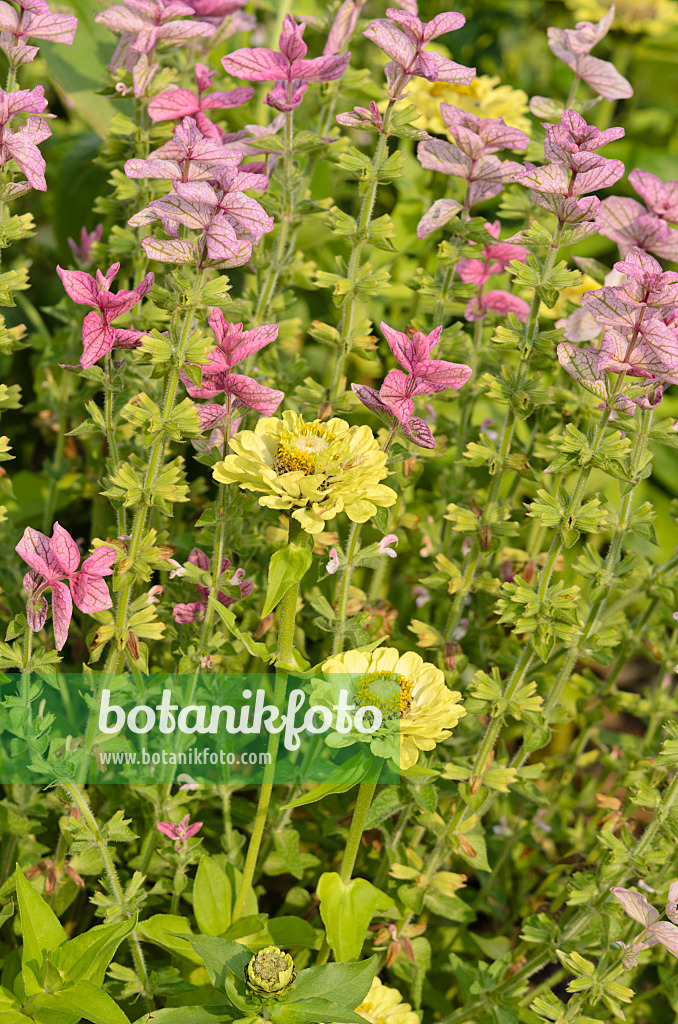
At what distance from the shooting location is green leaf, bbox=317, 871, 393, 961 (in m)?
0.95

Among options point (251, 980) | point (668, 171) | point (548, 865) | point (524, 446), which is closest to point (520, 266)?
point (524, 446)

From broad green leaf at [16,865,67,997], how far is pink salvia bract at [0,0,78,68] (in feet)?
2.63

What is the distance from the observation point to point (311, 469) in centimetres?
89

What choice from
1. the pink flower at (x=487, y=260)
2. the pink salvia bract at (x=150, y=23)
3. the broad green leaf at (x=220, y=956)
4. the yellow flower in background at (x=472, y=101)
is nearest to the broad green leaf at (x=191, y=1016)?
the broad green leaf at (x=220, y=956)

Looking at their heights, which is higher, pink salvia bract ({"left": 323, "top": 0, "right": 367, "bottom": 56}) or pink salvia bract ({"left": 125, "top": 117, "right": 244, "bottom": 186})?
pink salvia bract ({"left": 323, "top": 0, "right": 367, "bottom": 56})

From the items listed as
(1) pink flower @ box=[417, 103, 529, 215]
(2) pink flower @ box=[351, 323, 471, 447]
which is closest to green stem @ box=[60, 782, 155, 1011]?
(2) pink flower @ box=[351, 323, 471, 447]

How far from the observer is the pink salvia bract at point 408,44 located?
0.93 meters

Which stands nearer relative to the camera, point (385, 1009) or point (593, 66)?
point (385, 1009)

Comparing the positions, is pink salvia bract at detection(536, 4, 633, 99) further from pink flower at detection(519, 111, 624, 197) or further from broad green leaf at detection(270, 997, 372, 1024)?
broad green leaf at detection(270, 997, 372, 1024)

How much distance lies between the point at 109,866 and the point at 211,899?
11cm

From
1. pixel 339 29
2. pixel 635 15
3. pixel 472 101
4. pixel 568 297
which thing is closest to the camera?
pixel 339 29

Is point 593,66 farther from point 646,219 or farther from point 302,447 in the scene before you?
point 302,447

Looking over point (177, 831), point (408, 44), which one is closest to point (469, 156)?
point (408, 44)

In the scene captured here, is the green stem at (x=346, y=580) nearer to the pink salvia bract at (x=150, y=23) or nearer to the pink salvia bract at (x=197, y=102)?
the pink salvia bract at (x=197, y=102)
